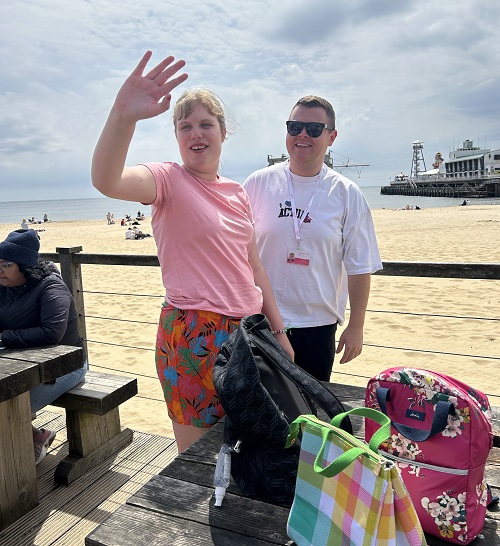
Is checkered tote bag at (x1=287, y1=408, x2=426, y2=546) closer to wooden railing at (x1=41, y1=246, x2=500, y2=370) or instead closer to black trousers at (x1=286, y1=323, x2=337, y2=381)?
black trousers at (x1=286, y1=323, x2=337, y2=381)

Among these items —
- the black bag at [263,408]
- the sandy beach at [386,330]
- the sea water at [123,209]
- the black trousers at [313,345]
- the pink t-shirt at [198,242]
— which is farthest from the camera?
the sea water at [123,209]

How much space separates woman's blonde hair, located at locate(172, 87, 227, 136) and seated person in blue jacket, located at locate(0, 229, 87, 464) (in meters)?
1.34

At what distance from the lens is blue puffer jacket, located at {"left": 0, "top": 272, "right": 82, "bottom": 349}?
264 cm

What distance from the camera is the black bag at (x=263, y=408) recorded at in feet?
4.53

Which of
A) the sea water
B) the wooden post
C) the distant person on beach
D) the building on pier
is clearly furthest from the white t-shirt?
the building on pier

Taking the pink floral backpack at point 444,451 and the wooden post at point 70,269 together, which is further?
the wooden post at point 70,269

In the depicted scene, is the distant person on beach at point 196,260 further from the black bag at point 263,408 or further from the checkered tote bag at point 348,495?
the checkered tote bag at point 348,495

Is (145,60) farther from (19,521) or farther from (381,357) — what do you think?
(381,357)

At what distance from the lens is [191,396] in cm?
188

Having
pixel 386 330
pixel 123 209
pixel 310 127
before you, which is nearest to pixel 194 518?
pixel 310 127

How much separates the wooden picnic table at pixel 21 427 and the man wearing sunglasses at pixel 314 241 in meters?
1.09

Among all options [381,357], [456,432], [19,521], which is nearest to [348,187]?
[456,432]

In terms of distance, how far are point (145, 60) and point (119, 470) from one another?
7.77 feet

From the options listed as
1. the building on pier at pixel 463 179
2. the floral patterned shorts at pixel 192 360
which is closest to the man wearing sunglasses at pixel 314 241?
the floral patterned shorts at pixel 192 360
